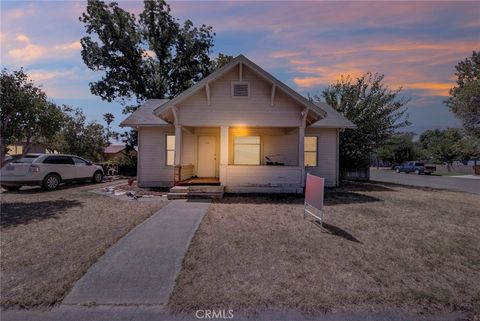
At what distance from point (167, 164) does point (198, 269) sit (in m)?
11.0

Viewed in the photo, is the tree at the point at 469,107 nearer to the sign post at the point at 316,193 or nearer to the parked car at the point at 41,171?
the sign post at the point at 316,193

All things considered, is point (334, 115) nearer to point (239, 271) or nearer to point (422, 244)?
point (422, 244)

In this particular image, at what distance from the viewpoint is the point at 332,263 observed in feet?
17.0

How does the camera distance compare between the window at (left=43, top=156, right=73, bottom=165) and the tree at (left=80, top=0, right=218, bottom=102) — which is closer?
the window at (left=43, top=156, right=73, bottom=165)

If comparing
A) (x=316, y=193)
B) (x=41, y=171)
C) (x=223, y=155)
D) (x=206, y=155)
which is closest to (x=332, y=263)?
(x=316, y=193)

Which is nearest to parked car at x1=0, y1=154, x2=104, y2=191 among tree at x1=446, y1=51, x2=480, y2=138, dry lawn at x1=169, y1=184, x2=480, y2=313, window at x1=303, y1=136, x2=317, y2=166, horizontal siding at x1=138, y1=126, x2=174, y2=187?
horizontal siding at x1=138, y1=126, x2=174, y2=187

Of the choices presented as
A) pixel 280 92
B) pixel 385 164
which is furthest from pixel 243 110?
pixel 385 164

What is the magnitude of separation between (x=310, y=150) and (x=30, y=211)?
12.5 m

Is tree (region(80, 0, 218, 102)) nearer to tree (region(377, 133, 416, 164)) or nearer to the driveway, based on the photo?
the driveway

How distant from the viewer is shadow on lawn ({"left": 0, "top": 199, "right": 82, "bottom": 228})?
8.15 m

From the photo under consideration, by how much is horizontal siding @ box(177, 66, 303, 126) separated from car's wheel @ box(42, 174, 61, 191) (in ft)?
23.6

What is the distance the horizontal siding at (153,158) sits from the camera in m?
15.2

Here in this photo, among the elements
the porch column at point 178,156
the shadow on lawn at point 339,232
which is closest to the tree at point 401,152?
the porch column at point 178,156

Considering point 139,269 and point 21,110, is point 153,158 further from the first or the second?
point 139,269
